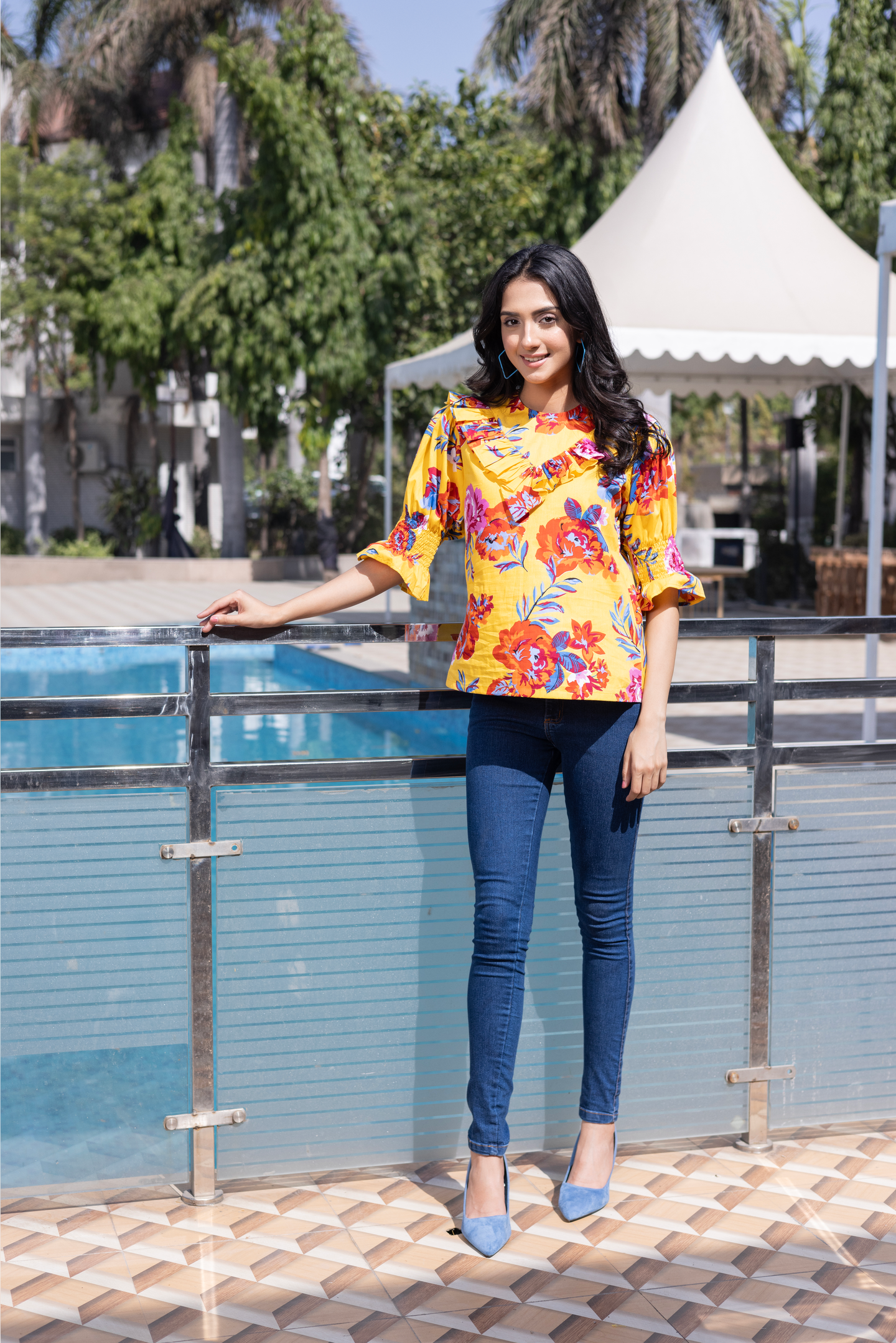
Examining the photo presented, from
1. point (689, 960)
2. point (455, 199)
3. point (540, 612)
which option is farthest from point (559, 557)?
point (455, 199)

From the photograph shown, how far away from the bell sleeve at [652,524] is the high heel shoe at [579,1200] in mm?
1079

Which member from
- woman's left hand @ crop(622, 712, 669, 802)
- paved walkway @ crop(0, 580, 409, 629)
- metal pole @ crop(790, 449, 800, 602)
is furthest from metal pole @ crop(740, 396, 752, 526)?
woman's left hand @ crop(622, 712, 669, 802)

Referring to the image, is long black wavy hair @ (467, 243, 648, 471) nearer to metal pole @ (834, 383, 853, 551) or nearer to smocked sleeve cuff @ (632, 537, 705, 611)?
smocked sleeve cuff @ (632, 537, 705, 611)

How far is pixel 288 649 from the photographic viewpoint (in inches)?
419

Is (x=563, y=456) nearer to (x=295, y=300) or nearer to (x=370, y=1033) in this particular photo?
(x=370, y=1033)

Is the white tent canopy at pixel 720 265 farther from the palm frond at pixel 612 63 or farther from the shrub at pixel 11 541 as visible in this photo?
the shrub at pixel 11 541

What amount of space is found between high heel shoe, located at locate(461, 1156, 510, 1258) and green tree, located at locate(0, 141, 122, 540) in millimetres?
21368

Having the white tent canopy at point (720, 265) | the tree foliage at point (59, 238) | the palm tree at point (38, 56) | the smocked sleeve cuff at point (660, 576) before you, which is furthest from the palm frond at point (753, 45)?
the smocked sleeve cuff at point (660, 576)

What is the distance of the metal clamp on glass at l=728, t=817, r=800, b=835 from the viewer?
276cm

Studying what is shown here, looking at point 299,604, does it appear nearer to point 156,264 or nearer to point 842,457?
point 842,457

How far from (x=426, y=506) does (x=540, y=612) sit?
318 millimetres

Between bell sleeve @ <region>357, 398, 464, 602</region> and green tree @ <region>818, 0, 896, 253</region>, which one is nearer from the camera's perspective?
bell sleeve @ <region>357, 398, 464, 602</region>

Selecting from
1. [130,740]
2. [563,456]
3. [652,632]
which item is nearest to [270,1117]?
[652,632]

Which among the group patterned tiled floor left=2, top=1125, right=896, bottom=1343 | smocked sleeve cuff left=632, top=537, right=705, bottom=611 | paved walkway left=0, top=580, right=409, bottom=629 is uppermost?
smocked sleeve cuff left=632, top=537, right=705, bottom=611
